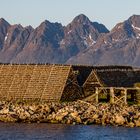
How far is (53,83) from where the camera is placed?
74375mm

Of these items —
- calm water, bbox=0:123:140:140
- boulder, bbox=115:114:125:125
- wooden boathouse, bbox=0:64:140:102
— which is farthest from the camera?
wooden boathouse, bbox=0:64:140:102

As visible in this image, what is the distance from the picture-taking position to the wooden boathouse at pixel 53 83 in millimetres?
73875

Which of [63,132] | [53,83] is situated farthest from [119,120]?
[53,83]

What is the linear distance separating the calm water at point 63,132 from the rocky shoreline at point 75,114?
162cm

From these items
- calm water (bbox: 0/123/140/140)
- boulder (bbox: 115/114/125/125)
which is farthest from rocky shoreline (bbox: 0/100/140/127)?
calm water (bbox: 0/123/140/140)

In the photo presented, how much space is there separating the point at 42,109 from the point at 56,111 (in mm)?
1289

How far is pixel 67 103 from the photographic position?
69.6 metres

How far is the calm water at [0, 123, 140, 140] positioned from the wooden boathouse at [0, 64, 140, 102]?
43.0 ft

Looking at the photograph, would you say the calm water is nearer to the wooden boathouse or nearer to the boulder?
the boulder

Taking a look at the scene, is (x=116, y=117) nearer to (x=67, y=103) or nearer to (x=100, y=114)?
(x=100, y=114)

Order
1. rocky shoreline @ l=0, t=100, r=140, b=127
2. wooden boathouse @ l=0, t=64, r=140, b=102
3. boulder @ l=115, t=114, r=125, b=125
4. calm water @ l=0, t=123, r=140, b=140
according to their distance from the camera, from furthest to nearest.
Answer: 1. wooden boathouse @ l=0, t=64, r=140, b=102
2. rocky shoreline @ l=0, t=100, r=140, b=127
3. boulder @ l=115, t=114, r=125, b=125
4. calm water @ l=0, t=123, r=140, b=140

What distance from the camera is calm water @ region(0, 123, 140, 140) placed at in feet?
177

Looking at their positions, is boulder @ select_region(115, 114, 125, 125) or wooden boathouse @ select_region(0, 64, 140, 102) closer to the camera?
boulder @ select_region(115, 114, 125, 125)

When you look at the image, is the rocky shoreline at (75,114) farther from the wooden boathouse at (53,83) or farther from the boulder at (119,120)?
the wooden boathouse at (53,83)
